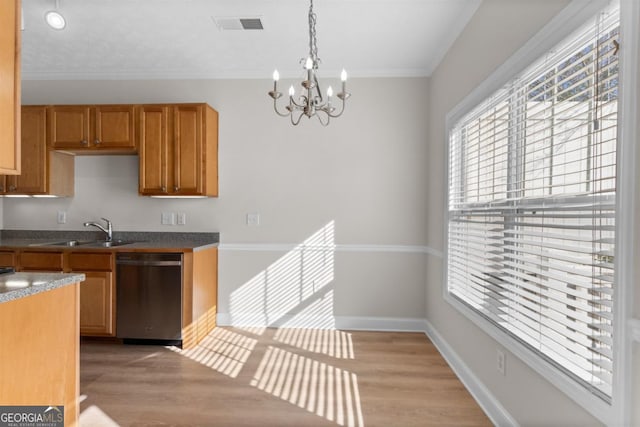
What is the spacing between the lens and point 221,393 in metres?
2.69

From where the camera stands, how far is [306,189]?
4180mm

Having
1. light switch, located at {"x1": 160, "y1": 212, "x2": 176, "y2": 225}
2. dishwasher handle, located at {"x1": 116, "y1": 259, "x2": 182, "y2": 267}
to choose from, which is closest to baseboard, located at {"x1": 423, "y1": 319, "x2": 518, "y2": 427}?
dishwasher handle, located at {"x1": 116, "y1": 259, "x2": 182, "y2": 267}

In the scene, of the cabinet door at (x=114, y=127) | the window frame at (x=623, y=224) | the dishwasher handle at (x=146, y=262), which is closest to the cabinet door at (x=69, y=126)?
the cabinet door at (x=114, y=127)

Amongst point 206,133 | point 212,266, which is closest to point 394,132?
point 206,133

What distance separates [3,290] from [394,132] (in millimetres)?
3495

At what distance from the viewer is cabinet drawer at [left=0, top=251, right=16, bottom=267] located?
3.58 m

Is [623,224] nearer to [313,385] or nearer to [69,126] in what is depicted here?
[313,385]

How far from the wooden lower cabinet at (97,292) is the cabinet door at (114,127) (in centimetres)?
108

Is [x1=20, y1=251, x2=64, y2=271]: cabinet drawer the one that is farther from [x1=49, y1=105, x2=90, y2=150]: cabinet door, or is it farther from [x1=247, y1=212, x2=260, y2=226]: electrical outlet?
[x1=247, y1=212, x2=260, y2=226]: electrical outlet

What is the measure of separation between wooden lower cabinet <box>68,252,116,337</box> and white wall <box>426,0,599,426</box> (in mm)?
2996

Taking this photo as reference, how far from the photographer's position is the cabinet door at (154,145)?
12.5ft

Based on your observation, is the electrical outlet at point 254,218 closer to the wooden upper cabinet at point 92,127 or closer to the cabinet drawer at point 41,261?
the wooden upper cabinet at point 92,127

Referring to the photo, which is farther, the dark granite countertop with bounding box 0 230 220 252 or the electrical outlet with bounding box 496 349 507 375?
the dark granite countertop with bounding box 0 230 220 252

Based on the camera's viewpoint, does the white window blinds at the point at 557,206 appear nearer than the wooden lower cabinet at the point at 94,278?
Yes
